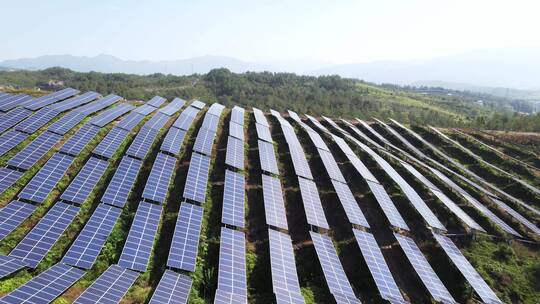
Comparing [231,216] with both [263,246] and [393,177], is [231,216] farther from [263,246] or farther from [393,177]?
[393,177]

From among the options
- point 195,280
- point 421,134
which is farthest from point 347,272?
point 421,134

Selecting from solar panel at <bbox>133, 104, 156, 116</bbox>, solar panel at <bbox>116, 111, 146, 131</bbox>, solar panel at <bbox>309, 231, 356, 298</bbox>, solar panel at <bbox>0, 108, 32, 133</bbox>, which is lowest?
solar panel at <bbox>309, 231, 356, 298</bbox>

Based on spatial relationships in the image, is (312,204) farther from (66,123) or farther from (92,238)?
(66,123)

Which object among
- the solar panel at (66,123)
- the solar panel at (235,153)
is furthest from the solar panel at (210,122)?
the solar panel at (66,123)

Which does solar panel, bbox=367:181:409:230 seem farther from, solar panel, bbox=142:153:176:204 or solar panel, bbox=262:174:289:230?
solar panel, bbox=142:153:176:204

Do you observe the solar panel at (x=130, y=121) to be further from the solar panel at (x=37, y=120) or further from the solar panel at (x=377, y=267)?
the solar panel at (x=377, y=267)

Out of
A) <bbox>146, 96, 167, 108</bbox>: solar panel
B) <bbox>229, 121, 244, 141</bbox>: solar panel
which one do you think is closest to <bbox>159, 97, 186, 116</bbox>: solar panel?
<bbox>146, 96, 167, 108</bbox>: solar panel

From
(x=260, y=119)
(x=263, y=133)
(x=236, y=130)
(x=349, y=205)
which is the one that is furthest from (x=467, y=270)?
(x=260, y=119)
